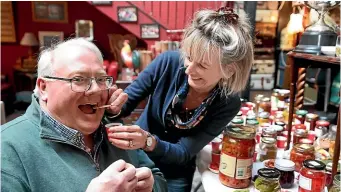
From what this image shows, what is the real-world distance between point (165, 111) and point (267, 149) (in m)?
0.51

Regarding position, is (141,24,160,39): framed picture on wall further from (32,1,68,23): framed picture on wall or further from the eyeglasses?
the eyeglasses

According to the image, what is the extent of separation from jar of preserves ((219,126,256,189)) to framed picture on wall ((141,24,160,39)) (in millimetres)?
3246

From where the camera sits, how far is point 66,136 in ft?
3.32

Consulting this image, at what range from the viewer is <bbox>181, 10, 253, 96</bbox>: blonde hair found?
1267mm

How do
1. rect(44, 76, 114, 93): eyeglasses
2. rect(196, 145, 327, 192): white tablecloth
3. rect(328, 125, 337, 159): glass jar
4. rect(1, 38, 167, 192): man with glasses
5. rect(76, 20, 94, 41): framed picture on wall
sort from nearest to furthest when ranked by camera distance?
rect(1, 38, 167, 192): man with glasses, rect(44, 76, 114, 93): eyeglasses, rect(196, 145, 327, 192): white tablecloth, rect(328, 125, 337, 159): glass jar, rect(76, 20, 94, 41): framed picture on wall

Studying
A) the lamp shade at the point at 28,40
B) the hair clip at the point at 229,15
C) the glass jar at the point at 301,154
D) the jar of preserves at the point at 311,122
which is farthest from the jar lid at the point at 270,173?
the lamp shade at the point at 28,40

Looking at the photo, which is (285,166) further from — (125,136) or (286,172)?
(125,136)

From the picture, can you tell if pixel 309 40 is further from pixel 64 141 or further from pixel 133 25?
pixel 133 25

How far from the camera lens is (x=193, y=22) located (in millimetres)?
1356

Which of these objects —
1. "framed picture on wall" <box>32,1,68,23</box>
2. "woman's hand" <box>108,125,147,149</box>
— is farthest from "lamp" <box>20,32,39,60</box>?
"woman's hand" <box>108,125,147,149</box>

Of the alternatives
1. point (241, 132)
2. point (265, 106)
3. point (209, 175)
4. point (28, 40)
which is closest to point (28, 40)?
point (28, 40)

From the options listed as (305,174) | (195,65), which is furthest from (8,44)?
(305,174)

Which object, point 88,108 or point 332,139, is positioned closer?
point 88,108

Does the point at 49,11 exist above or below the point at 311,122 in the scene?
above
